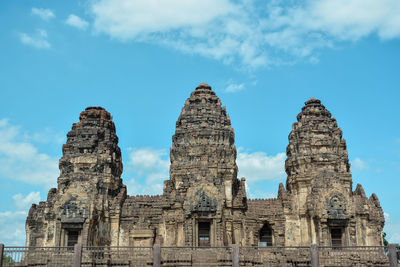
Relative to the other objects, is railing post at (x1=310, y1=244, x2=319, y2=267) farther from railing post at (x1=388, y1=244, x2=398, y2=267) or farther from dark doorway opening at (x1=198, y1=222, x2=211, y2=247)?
dark doorway opening at (x1=198, y1=222, x2=211, y2=247)

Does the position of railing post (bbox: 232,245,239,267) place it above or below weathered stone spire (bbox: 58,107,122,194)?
below

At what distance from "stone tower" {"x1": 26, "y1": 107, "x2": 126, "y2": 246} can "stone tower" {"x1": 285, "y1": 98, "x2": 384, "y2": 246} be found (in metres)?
12.4

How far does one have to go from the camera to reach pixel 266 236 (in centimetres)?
3125

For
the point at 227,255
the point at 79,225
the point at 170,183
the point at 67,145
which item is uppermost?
the point at 67,145

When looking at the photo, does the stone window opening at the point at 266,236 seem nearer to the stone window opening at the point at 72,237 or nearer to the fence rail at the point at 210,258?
the fence rail at the point at 210,258

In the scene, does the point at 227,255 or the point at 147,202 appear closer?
the point at 227,255

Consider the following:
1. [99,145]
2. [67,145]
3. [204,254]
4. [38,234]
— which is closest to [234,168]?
[204,254]

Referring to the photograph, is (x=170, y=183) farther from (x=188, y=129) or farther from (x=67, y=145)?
(x=67, y=145)

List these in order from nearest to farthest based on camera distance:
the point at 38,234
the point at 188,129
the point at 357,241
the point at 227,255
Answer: the point at 227,255 < the point at 357,241 < the point at 38,234 < the point at 188,129

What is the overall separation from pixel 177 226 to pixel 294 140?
1084 centimetres

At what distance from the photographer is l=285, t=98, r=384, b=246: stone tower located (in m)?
28.6

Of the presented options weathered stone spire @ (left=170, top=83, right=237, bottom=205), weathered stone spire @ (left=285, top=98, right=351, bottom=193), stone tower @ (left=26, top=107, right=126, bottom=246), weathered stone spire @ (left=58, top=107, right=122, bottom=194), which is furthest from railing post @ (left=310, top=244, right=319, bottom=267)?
weathered stone spire @ (left=58, top=107, right=122, bottom=194)

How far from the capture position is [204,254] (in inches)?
1008

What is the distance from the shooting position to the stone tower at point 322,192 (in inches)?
1126
